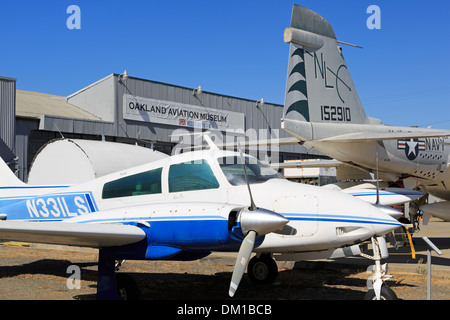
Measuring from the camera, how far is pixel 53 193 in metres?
9.41

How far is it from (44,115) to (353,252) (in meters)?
23.1

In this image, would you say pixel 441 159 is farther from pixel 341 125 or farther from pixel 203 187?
pixel 203 187

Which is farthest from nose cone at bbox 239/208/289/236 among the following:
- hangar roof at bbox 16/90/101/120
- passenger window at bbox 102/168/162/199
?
hangar roof at bbox 16/90/101/120

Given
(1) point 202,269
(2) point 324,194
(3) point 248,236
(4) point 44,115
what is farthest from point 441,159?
(4) point 44,115

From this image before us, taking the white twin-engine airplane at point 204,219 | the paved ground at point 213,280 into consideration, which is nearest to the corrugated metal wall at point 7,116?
the paved ground at point 213,280

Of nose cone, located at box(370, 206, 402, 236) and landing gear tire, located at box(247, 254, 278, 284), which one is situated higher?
nose cone, located at box(370, 206, 402, 236)

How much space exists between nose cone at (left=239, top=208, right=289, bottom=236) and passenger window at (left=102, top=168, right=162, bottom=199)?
2.12 m

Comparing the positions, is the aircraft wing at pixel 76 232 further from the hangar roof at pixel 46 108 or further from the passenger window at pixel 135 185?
the hangar roof at pixel 46 108

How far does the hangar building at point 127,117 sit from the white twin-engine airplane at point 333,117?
1083cm

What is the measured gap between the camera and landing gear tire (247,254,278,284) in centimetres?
981

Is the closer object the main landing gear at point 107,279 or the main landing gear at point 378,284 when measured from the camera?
the main landing gear at point 378,284

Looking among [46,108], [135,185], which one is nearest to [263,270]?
[135,185]

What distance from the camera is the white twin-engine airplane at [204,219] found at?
6566 millimetres

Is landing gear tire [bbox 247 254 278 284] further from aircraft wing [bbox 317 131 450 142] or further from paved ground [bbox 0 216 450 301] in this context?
aircraft wing [bbox 317 131 450 142]
